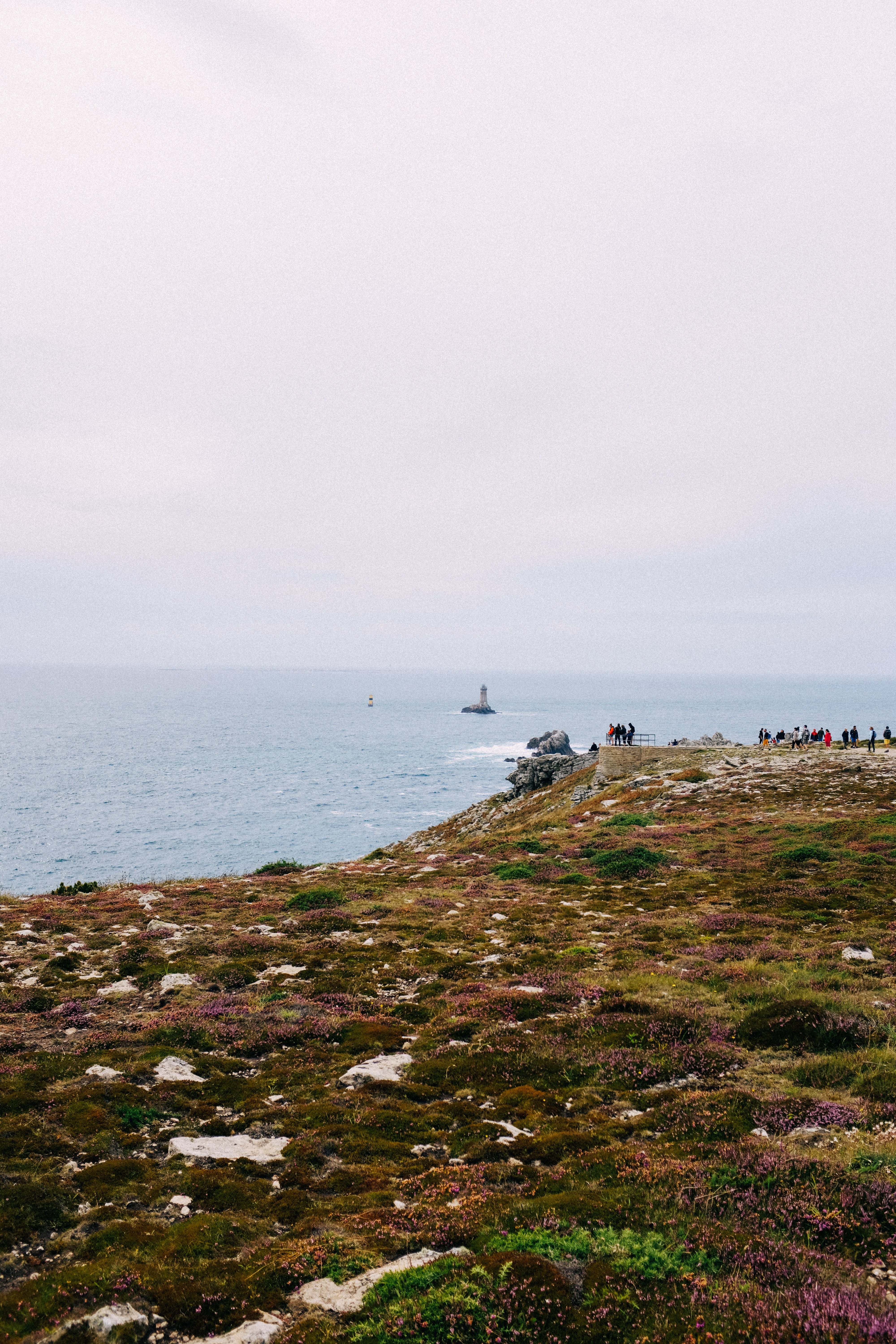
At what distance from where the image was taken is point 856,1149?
7.22 metres

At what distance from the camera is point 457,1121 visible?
30.5ft

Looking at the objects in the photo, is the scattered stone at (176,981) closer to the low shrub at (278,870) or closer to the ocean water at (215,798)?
the low shrub at (278,870)

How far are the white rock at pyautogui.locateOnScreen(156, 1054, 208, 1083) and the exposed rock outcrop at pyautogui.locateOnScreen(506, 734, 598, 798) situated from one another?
1937 inches

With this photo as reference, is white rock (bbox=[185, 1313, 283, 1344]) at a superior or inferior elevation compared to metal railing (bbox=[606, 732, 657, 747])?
superior

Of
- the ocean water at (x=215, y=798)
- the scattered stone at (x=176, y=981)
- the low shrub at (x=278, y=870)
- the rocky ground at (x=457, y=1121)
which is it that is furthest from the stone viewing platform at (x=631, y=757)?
the scattered stone at (x=176, y=981)

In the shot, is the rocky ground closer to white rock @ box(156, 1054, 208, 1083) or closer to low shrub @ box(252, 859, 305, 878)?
white rock @ box(156, 1054, 208, 1083)

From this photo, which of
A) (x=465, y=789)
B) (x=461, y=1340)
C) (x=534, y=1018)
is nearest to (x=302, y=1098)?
(x=534, y=1018)

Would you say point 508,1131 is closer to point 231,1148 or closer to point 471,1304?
point 231,1148

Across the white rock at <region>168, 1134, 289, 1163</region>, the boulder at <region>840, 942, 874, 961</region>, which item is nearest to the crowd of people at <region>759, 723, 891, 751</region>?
the boulder at <region>840, 942, 874, 961</region>

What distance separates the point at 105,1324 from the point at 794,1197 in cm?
606

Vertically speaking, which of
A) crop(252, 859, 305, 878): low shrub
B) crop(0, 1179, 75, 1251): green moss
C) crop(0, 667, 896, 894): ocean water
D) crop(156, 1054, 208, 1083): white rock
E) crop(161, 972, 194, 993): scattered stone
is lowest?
crop(0, 667, 896, 894): ocean water

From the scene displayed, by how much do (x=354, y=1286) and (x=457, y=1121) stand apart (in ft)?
11.7

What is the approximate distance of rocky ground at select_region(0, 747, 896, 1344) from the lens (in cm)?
554

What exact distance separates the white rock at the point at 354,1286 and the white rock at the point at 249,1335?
1.08ft
